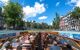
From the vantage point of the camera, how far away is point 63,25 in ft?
313

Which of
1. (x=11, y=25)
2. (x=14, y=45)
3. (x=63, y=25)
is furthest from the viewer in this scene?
(x=63, y=25)

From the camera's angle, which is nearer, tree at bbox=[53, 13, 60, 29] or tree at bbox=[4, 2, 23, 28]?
tree at bbox=[4, 2, 23, 28]

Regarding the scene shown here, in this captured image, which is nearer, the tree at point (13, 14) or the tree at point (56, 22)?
the tree at point (13, 14)

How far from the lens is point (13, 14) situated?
58.7 meters

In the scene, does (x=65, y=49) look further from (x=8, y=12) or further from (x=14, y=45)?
(x=8, y=12)

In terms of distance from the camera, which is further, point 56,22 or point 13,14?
point 56,22

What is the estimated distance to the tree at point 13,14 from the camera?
57.6 meters

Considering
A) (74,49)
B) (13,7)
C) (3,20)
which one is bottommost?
(74,49)

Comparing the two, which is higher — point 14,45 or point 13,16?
point 13,16

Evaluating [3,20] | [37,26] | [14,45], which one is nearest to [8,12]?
[3,20]

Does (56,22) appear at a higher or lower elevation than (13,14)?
lower

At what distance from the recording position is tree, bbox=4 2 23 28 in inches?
2266

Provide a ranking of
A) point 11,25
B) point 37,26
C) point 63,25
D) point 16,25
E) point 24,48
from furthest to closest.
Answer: point 63,25, point 37,26, point 16,25, point 11,25, point 24,48

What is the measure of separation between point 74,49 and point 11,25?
52955 mm
